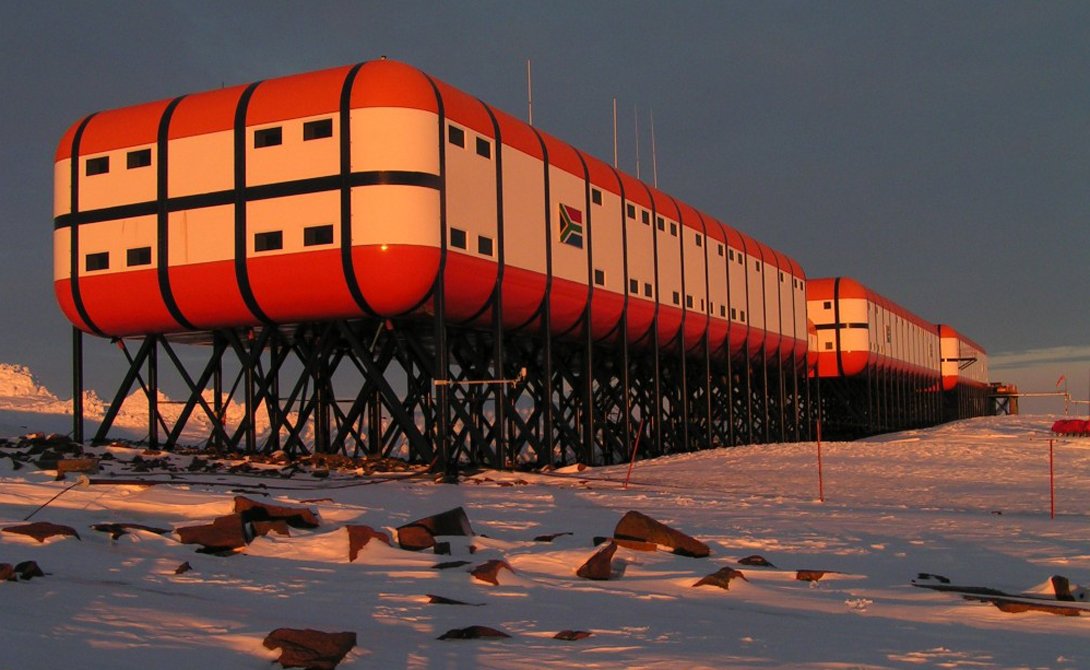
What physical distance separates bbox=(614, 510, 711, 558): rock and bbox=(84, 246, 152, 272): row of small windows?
76.1 feet

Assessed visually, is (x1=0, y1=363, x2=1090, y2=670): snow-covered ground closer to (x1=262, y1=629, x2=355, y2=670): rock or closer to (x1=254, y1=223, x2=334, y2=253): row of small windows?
(x1=262, y1=629, x2=355, y2=670): rock

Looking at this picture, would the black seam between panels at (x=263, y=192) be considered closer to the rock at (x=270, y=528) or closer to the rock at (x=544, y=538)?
the rock at (x=544, y=538)

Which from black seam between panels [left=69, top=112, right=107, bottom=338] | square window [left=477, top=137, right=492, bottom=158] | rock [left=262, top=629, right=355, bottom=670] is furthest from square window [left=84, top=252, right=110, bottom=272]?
rock [left=262, top=629, right=355, bottom=670]

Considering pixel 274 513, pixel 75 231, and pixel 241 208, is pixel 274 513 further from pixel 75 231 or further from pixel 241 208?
pixel 75 231

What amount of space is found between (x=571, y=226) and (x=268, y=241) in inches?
444

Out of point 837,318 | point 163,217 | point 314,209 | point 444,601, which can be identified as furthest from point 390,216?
point 837,318

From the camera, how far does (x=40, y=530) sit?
39.4ft

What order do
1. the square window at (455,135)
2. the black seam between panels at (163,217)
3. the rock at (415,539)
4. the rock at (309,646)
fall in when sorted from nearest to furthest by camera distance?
the rock at (309,646), the rock at (415,539), the square window at (455,135), the black seam between panels at (163,217)

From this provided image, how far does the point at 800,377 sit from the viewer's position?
274 feet

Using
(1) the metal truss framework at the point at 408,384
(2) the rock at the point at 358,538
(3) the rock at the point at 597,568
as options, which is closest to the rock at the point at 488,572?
(3) the rock at the point at 597,568

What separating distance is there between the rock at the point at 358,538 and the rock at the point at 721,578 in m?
3.84

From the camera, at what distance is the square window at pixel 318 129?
1235 inches

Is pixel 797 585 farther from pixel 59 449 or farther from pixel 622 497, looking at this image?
pixel 59 449

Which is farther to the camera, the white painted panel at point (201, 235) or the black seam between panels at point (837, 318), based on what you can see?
the black seam between panels at point (837, 318)
